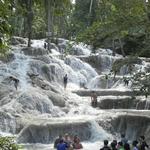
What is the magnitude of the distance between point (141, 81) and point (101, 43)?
1305 millimetres

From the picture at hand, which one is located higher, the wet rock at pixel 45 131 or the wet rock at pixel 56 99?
the wet rock at pixel 56 99

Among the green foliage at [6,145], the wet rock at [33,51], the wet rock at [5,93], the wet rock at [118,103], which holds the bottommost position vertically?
the wet rock at [118,103]

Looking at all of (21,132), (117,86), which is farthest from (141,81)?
(117,86)

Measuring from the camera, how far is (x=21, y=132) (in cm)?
1689

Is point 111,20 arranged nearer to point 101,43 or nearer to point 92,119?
point 101,43

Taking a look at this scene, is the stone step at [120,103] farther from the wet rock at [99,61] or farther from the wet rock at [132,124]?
the wet rock at [99,61]

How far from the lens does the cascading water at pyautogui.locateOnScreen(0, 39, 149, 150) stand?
17.0m

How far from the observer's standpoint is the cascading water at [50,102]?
16984 millimetres

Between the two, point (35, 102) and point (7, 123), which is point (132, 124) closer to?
point (35, 102)

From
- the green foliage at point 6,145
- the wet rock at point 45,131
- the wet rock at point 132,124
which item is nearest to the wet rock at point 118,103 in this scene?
the wet rock at point 132,124

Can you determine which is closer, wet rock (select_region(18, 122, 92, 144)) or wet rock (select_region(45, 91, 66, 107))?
wet rock (select_region(18, 122, 92, 144))

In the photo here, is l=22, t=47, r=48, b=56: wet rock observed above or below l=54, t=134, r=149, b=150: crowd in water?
above

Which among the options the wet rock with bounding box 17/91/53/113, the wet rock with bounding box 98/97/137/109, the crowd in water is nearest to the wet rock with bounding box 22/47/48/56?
the wet rock with bounding box 17/91/53/113

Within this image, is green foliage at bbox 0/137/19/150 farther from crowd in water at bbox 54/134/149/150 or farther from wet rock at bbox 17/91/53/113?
wet rock at bbox 17/91/53/113
